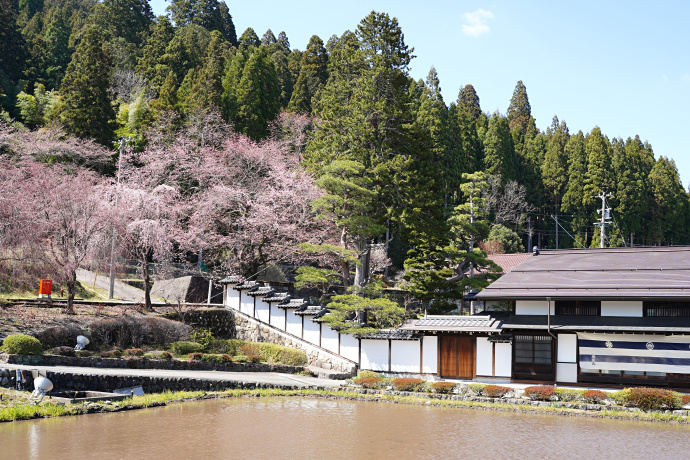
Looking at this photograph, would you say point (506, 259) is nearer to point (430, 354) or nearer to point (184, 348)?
point (430, 354)

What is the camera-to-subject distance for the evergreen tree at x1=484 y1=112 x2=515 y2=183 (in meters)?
63.2

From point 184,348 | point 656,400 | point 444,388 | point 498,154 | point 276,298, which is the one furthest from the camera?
point 498,154

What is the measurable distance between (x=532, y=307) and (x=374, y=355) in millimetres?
7078

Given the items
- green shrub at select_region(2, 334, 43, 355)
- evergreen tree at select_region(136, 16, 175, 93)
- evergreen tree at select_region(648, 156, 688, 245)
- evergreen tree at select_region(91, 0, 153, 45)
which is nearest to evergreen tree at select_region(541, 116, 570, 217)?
evergreen tree at select_region(648, 156, 688, 245)

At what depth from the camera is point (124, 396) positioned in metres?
18.7

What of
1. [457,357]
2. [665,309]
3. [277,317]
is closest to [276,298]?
[277,317]

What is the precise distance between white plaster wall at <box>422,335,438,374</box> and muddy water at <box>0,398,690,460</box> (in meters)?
5.70

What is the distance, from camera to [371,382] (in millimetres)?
23547

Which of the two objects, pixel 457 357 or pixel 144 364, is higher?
pixel 457 357

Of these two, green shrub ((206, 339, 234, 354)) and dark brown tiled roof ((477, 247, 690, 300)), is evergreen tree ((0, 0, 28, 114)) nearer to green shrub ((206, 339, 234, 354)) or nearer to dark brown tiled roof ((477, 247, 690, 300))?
green shrub ((206, 339, 234, 354))

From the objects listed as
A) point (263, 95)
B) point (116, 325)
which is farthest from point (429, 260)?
point (263, 95)

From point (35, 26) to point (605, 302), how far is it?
76.8 metres

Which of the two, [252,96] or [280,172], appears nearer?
[280,172]

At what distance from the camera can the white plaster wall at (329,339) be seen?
28531 millimetres
